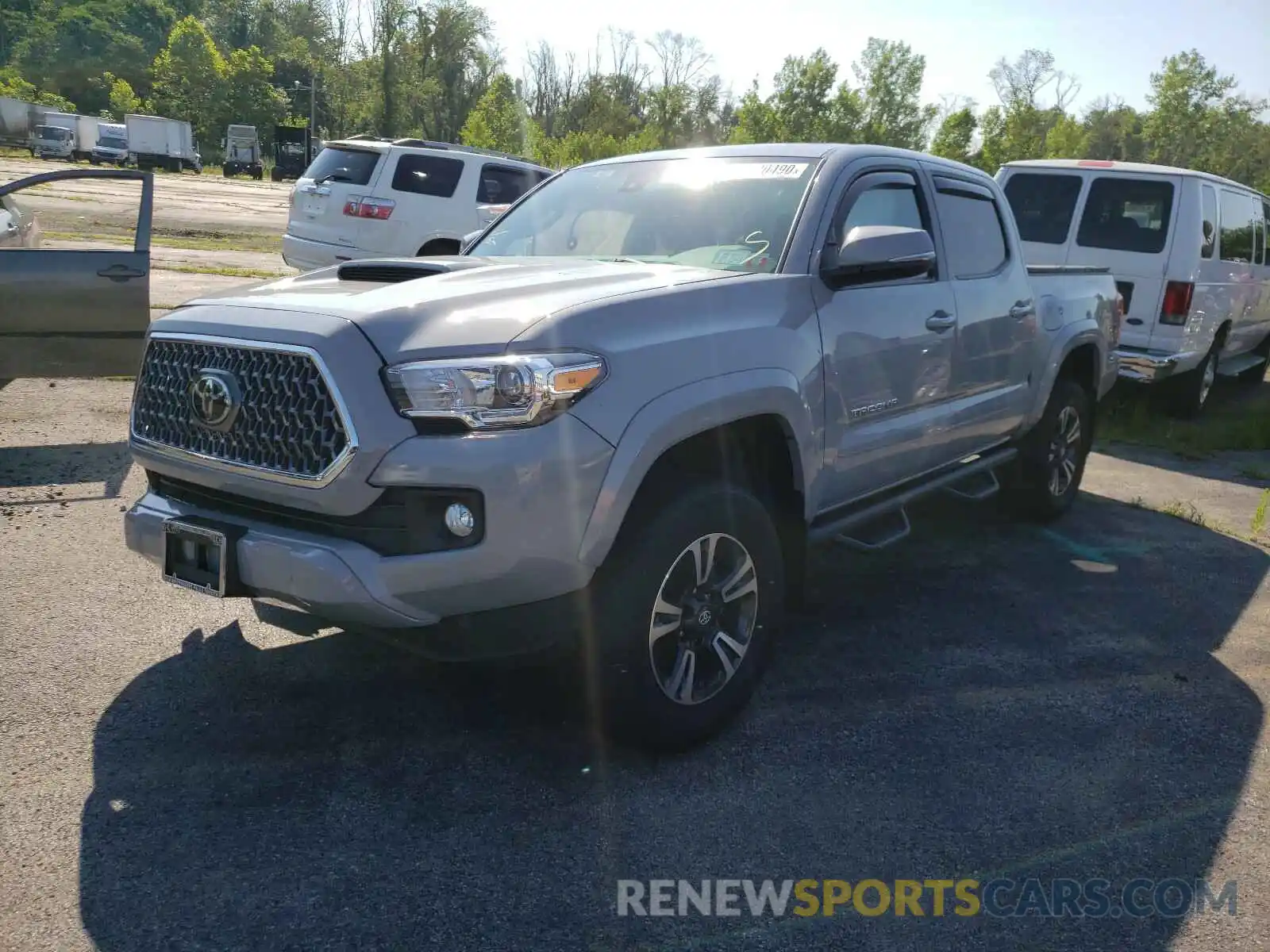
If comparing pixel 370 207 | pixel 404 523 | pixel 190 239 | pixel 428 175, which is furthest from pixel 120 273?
pixel 190 239

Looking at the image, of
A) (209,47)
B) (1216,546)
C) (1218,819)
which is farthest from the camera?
(209,47)

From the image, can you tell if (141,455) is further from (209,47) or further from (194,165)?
(209,47)

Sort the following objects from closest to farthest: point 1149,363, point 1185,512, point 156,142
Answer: point 1185,512 → point 1149,363 → point 156,142

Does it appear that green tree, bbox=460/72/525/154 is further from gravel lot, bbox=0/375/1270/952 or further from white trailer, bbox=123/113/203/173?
gravel lot, bbox=0/375/1270/952

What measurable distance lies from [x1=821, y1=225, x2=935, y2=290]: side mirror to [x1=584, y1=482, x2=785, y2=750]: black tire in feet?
3.03

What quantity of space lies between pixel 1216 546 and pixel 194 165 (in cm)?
7452

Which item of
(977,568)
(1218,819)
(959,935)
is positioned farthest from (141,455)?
(977,568)

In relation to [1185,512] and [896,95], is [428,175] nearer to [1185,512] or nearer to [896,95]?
[1185,512]

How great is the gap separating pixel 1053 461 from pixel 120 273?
18.2 feet

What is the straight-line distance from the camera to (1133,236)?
9438mm

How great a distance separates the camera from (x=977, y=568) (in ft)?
18.4

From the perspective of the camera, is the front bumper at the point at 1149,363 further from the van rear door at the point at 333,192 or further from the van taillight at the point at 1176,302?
the van rear door at the point at 333,192

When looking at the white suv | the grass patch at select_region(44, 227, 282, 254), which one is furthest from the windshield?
the grass patch at select_region(44, 227, 282, 254)

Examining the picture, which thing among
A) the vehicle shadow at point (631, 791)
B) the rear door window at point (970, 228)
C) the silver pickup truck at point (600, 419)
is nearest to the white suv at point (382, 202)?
the rear door window at point (970, 228)
